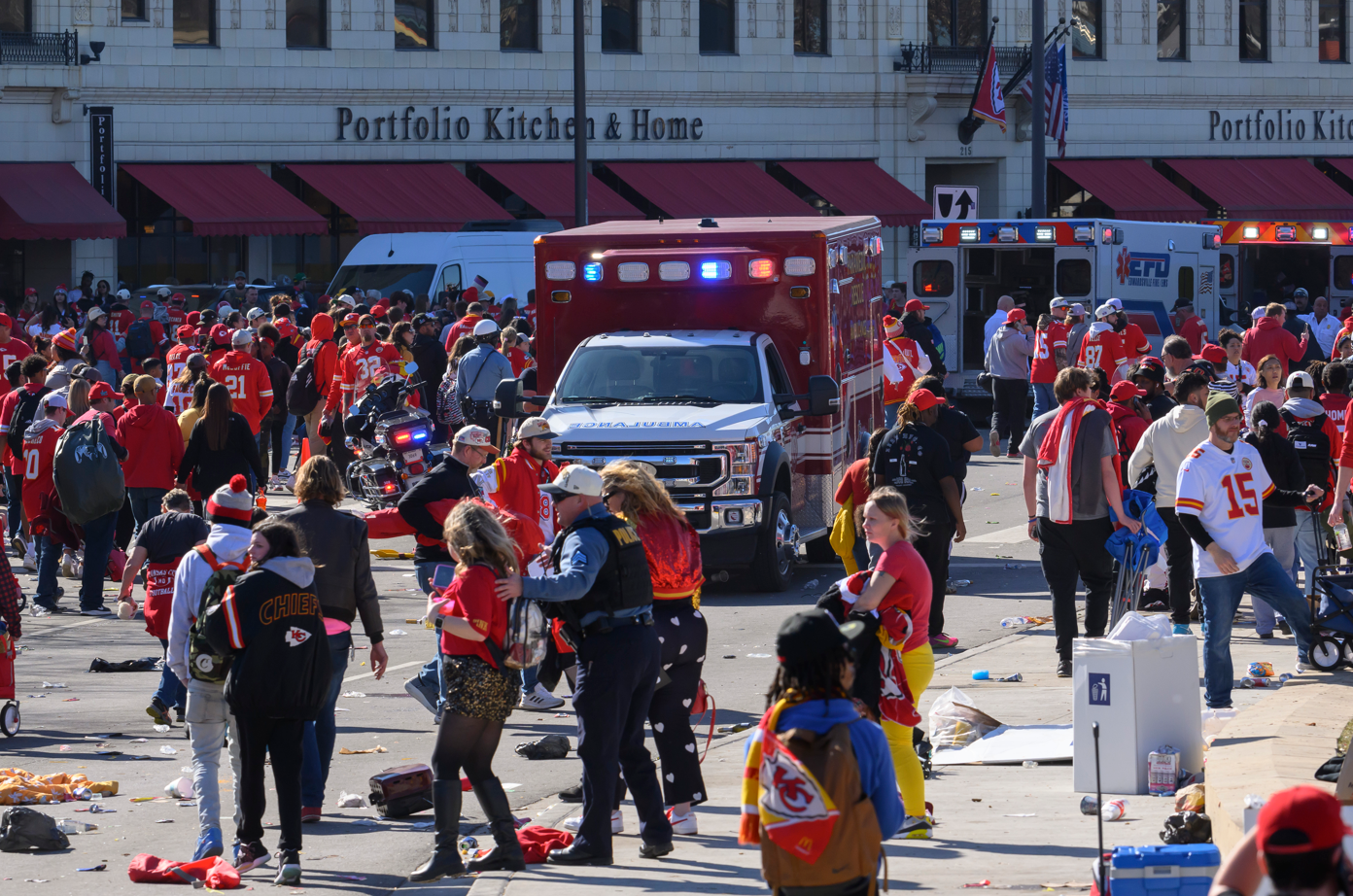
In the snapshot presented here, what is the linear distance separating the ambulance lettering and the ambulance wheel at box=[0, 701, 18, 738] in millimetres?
18790

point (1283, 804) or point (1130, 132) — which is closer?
point (1283, 804)

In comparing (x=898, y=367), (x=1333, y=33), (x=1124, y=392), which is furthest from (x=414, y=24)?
(x=1124, y=392)

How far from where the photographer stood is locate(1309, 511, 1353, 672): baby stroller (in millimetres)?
11023

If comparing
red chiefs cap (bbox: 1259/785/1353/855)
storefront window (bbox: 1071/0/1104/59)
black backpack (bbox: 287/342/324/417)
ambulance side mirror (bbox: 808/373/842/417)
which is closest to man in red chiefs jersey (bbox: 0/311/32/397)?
black backpack (bbox: 287/342/324/417)

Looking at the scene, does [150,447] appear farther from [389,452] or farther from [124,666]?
[124,666]

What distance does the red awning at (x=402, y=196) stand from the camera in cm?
3738

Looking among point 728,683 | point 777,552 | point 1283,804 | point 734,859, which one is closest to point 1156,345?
point 777,552

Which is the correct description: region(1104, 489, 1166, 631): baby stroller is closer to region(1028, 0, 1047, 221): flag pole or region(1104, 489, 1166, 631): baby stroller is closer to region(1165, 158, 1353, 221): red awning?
region(1028, 0, 1047, 221): flag pole

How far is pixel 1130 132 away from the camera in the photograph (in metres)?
48.1

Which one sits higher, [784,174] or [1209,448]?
[784,174]

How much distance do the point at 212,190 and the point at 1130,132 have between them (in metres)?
23.1

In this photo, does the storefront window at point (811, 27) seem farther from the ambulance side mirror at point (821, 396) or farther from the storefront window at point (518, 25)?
the ambulance side mirror at point (821, 396)

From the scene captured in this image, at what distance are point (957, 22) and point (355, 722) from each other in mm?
36839

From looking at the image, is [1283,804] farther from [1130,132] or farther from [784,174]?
[1130,132]
